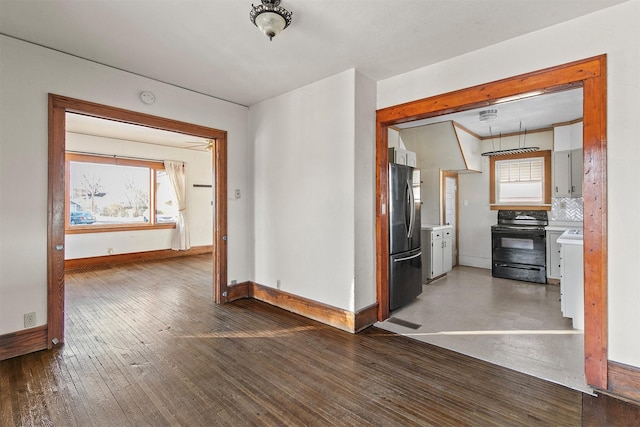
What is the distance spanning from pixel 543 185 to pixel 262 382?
20.6 ft

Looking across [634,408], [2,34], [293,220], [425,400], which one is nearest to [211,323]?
[293,220]

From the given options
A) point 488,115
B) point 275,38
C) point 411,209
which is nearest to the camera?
point 275,38

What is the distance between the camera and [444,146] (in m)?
5.73

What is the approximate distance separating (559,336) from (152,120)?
5.04 m

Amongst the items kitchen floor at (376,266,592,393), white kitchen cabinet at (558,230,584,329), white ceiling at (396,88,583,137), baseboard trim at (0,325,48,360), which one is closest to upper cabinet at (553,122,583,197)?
white ceiling at (396,88,583,137)

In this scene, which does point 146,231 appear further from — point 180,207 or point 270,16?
point 270,16

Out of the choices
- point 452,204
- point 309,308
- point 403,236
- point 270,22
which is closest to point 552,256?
point 452,204

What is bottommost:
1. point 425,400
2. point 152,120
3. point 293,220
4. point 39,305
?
point 425,400

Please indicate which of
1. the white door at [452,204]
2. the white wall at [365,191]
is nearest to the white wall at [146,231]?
the white wall at [365,191]

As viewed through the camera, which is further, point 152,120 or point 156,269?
point 156,269

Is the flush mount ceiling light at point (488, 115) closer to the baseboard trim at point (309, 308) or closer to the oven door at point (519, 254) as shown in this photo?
the oven door at point (519, 254)

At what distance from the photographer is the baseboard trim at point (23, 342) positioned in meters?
2.66

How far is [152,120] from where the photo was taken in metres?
3.58

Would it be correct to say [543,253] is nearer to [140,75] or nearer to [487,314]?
[487,314]
